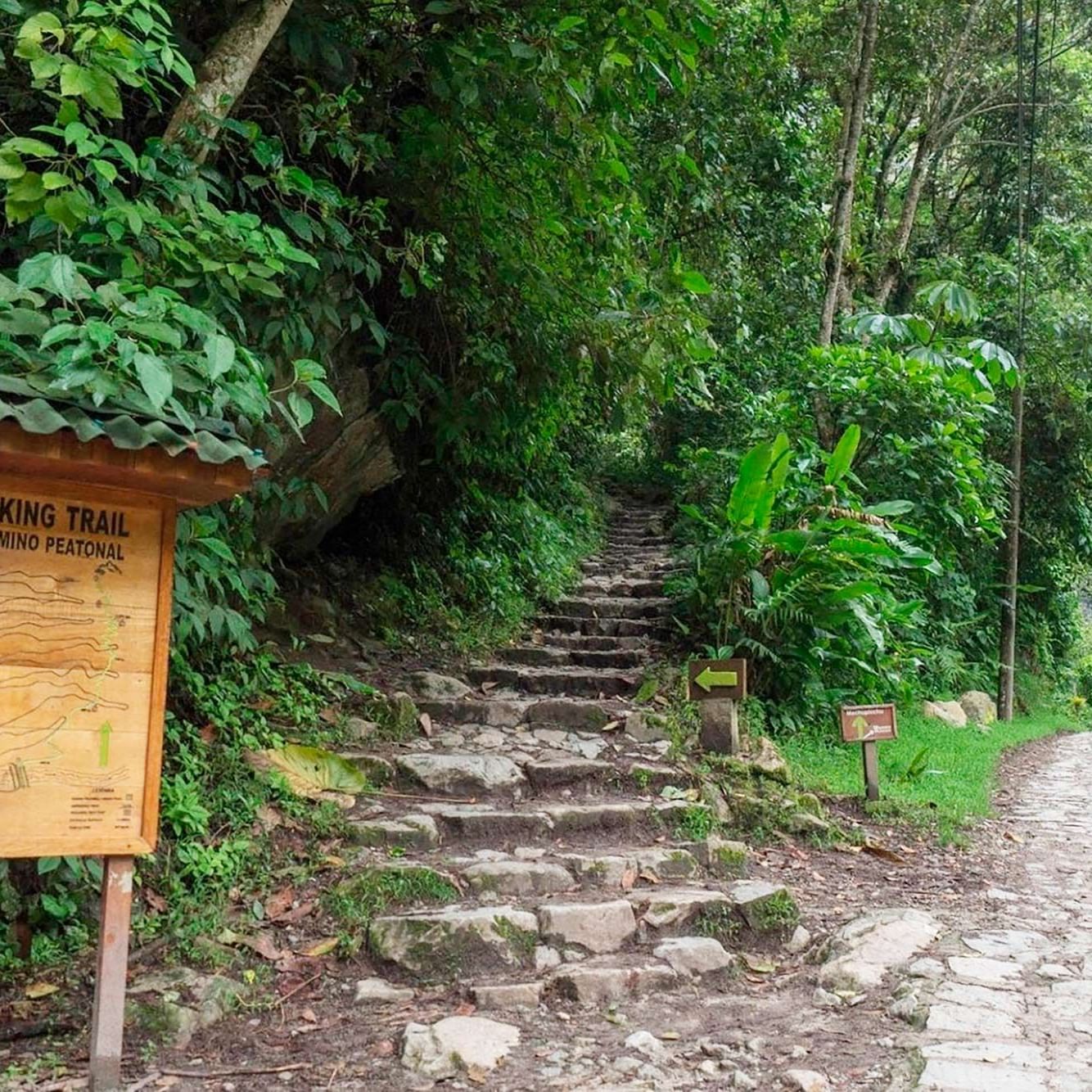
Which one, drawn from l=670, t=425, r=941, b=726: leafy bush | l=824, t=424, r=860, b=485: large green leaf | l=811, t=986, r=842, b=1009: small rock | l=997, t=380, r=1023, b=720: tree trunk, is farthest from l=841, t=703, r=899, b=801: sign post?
l=997, t=380, r=1023, b=720: tree trunk

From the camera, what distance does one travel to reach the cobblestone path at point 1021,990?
295cm

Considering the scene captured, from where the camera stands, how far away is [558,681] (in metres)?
6.95

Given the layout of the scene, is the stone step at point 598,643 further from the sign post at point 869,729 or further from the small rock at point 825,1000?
the small rock at point 825,1000

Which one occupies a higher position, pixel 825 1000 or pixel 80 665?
pixel 80 665

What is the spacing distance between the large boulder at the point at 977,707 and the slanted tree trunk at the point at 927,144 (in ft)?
15.5

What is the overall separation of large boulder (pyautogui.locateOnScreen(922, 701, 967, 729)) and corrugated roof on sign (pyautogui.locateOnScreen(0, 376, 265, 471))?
8.90 metres

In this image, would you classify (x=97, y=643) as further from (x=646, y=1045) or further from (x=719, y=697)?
(x=719, y=697)

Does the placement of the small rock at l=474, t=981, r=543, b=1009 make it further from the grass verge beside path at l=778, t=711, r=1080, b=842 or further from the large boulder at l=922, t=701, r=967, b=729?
the large boulder at l=922, t=701, r=967, b=729

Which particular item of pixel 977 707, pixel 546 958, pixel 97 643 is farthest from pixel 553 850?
pixel 977 707

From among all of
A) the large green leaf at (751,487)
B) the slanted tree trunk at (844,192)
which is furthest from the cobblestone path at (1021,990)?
the slanted tree trunk at (844,192)

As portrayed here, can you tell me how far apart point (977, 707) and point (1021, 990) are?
8.74 metres

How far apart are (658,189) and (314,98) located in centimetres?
302

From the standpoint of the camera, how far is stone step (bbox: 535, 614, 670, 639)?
27.3ft

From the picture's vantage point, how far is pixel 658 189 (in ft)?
23.0
